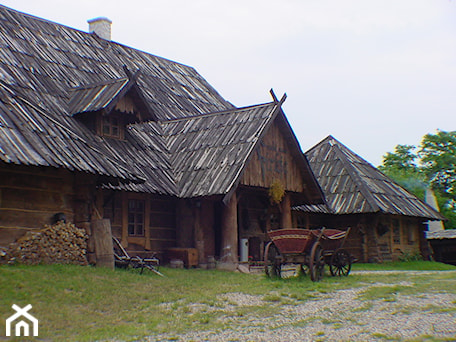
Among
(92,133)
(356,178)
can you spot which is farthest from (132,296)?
(356,178)

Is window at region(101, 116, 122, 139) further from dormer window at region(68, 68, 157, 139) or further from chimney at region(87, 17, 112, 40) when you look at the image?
chimney at region(87, 17, 112, 40)

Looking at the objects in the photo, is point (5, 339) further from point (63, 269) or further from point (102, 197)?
point (102, 197)

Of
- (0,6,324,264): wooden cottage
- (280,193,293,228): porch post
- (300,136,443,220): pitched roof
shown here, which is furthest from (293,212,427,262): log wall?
(280,193,293,228): porch post

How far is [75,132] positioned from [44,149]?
→ 2.77 meters

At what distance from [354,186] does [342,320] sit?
19.2 meters

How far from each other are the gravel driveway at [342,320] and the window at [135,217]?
7.22m

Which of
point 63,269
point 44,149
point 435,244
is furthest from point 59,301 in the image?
point 435,244

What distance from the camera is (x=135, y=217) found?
19.7 meters

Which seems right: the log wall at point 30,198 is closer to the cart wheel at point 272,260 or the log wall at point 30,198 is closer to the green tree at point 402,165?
the cart wheel at point 272,260

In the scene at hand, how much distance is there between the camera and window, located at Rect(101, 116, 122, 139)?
19766mm

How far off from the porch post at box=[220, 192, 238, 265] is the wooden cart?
2.42 metres

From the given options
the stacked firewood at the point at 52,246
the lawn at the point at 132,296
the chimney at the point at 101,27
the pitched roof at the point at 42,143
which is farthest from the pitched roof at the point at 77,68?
the lawn at the point at 132,296

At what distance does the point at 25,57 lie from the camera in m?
20.4

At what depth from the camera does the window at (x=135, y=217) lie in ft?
64.2
